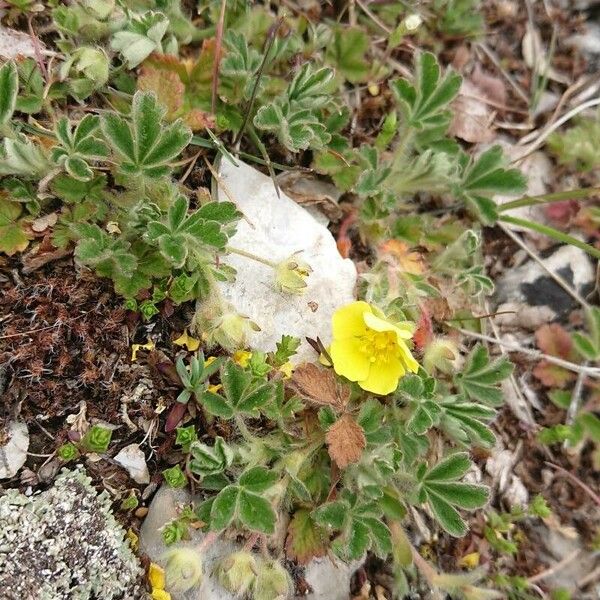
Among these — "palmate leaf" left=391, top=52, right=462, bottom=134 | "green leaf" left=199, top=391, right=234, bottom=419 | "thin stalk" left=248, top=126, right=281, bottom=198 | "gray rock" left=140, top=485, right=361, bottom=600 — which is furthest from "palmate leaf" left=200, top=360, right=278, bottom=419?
"palmate leaf" left=391, top=52, right=462, bottom=134

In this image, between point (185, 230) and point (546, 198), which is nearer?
point (185, 230)

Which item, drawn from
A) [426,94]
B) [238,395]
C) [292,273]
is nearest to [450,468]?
[238,395]

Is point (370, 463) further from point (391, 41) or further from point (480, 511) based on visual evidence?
point (391, 41)

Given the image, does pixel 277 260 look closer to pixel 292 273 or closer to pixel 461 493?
pixel 292 273

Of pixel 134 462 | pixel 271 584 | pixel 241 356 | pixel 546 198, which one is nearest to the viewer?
pixel 271 584

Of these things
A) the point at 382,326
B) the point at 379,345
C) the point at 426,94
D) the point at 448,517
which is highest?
the point at 426,94

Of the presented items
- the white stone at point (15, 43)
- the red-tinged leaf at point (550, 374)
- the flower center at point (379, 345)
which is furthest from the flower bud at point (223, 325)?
the red-tinged leaf at point (550, 374)

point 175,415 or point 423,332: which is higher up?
point 423,332

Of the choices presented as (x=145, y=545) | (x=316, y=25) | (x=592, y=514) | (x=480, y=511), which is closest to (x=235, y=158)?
(x=316, y=25)
